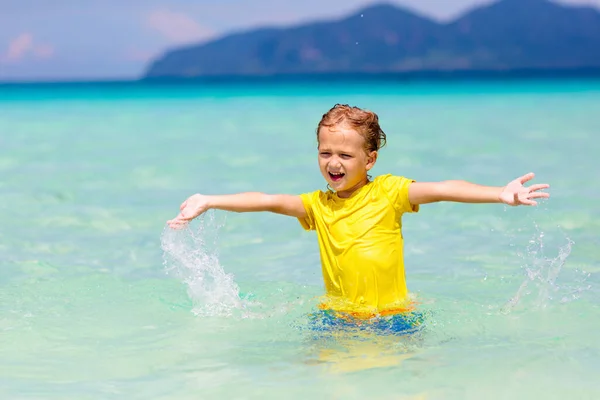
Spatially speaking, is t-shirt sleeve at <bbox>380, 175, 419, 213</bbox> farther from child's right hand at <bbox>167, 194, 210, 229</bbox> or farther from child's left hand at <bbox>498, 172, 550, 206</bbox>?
child's right hand at <bbox>167, 194, 210, 229</bbox>

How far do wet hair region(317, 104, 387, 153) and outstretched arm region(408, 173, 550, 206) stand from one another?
25 cm

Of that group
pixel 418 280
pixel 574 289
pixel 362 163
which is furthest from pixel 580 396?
pixel 418 280

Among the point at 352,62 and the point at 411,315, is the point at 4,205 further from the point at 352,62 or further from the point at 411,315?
the point at 352,62

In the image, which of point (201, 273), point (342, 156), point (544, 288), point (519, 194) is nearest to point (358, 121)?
point (342, 156)

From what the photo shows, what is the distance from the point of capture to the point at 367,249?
12.1ft

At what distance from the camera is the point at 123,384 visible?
321 centimetres

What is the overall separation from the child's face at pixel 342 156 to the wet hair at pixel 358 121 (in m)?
0.02

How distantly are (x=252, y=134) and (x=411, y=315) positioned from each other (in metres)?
8.97

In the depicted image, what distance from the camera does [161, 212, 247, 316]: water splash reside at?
13.6 ft

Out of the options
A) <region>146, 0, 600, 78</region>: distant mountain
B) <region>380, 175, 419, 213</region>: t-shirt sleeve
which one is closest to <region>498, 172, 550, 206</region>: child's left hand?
<region>380, 175, 419, 213</region>: t-shirt sleeve

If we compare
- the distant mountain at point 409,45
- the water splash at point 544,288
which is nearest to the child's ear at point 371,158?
the water splash at point 544,288

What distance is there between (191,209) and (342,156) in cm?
65

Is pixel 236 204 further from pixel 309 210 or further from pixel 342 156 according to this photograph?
pixel 342 156

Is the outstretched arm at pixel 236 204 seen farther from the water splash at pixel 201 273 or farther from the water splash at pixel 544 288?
the water splash at pixel 544 288
